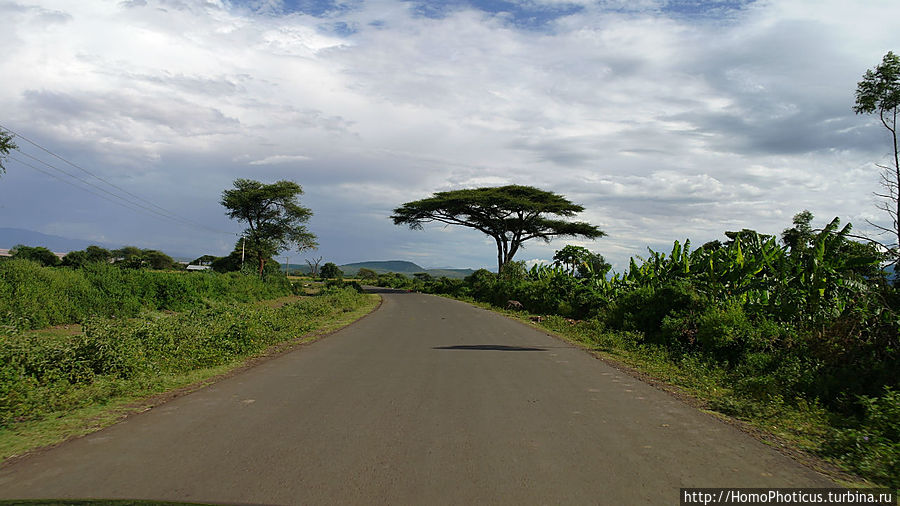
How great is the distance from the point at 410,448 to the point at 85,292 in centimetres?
1781

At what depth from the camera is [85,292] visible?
59.4 ft

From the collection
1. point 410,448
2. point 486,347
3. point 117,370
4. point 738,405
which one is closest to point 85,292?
point 117,370

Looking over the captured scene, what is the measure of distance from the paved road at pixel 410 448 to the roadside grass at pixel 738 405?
0.92 feet

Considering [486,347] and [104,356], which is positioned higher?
[104,356]

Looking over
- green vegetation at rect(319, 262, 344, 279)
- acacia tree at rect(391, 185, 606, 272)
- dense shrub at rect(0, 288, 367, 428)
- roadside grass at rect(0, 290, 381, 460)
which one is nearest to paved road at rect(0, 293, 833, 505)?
roadside grass at rect(0, 290, 381, 460)

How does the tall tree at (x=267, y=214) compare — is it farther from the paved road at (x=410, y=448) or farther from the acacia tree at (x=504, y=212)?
the paved road at (x=410, y=448)

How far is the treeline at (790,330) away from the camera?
6133 millimetres

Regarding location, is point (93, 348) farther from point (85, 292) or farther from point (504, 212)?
point (504, 212)

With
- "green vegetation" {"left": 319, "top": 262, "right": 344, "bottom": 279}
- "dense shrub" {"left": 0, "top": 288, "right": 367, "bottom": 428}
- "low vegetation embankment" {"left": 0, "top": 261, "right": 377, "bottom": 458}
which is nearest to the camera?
→ "low vegetation embankment" {"left": 0, "top": 261, "right": 377, "bottom": 458}

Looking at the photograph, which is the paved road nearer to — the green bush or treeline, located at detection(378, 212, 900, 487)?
the green bush

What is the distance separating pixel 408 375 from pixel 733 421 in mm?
4613

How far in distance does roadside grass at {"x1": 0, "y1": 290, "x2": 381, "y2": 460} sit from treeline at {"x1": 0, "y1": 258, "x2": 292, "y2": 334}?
102 centimetres

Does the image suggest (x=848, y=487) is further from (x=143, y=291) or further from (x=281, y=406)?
(x=143, y=291)

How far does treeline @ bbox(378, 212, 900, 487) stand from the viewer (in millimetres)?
6133
